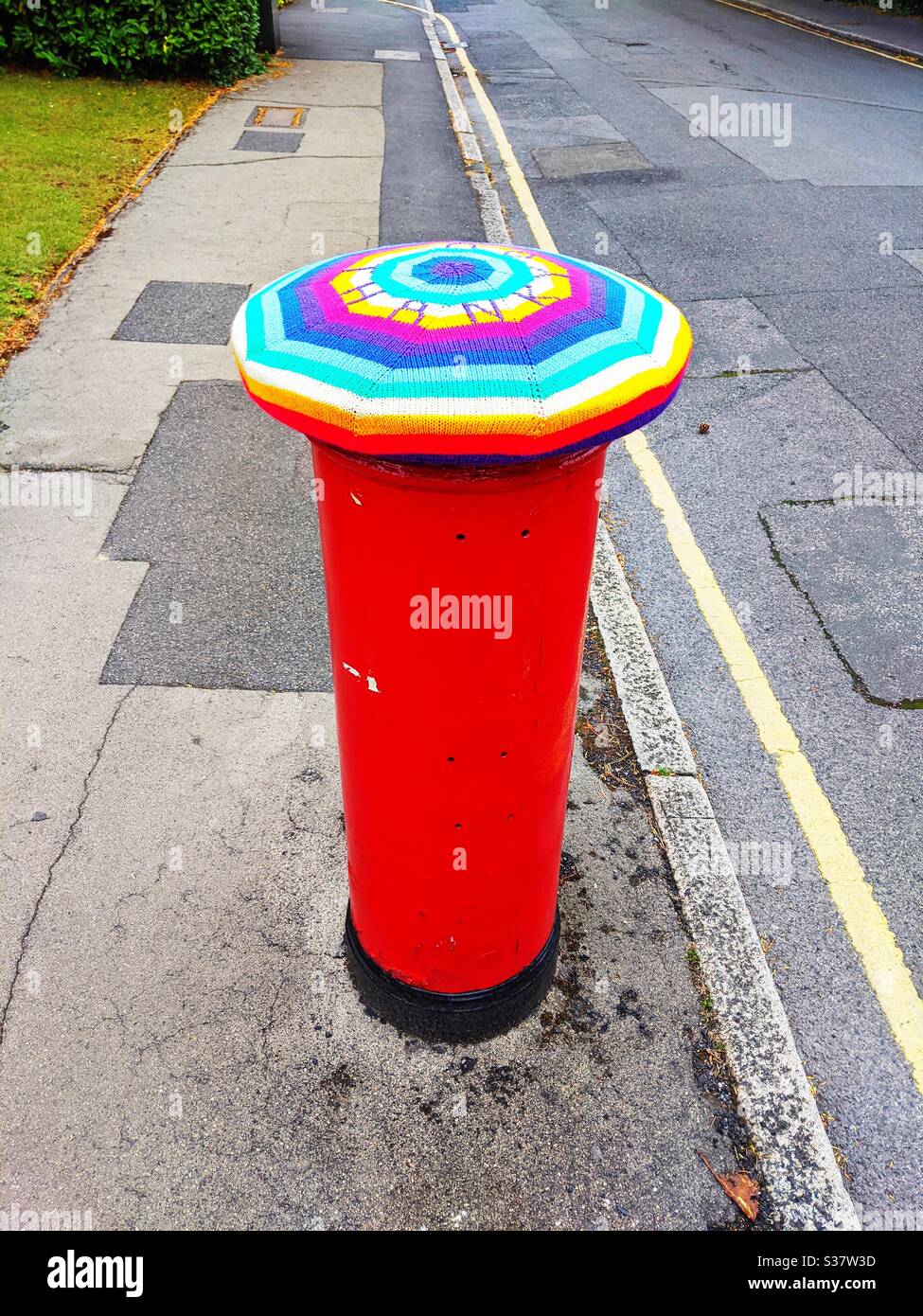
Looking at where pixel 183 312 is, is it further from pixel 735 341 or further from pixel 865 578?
pixel 865 578

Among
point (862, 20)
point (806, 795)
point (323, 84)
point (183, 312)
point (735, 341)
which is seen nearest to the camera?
point (806, 795)

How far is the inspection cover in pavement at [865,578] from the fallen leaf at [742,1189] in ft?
6.94

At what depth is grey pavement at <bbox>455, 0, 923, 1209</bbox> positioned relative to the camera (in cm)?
295

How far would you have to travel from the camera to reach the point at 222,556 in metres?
4.51

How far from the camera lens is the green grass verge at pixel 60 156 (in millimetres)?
7109

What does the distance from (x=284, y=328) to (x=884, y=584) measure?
142 inches

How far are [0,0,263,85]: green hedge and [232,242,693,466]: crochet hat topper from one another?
1260 centimetres

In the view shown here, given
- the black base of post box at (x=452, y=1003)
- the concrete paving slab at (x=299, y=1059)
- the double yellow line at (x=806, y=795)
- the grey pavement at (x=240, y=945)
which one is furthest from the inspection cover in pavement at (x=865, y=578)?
the black base of post box at (x=452, y=1003)

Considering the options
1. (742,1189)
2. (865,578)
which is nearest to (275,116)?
(865,578)

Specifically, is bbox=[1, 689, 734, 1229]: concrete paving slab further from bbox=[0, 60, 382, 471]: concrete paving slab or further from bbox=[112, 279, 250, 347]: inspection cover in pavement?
bbox=[112, 279, 250, 347]: inspection cover in pavement

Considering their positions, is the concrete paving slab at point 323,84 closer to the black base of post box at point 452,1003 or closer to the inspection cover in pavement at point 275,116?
the inspection cover in pavement at point 275,116

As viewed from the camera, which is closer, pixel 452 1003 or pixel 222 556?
pixel 452 1003

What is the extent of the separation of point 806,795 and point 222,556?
110 inches

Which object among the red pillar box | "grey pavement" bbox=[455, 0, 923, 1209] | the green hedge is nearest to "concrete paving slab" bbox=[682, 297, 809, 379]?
"grey pavement" bbox=[455, 0, 923, 1209]
